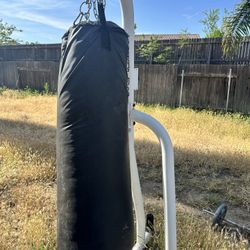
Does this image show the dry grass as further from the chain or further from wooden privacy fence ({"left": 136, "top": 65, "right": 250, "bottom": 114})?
the chain

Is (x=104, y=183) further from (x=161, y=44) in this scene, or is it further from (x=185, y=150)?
(x=161, y=44)

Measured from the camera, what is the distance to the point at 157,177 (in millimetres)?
3623

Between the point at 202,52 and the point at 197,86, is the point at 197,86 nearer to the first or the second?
the point at 197,86

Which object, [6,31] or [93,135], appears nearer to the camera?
[93,135]

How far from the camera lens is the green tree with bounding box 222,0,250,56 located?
5977mm

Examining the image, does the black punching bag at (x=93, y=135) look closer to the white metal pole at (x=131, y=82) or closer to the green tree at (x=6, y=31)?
the white metal pole at (x=131, y=82)

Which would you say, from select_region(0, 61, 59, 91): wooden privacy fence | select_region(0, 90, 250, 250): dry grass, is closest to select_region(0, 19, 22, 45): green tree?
select_region(0, 61, 59, 91): wooden privacy fence

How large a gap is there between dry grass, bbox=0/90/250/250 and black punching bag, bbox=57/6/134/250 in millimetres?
838

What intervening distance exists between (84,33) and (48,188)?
7.10 feet

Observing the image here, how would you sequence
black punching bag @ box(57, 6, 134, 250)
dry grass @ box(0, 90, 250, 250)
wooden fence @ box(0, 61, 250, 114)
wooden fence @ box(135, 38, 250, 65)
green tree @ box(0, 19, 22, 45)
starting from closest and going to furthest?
black punching bag @ box(57, 6, 134, 250)
dry grass @ box(0, 90, 250, 250)
wooden fence @ box(0, 61, 250, 114)
wooden fence @ box(135, 38, 250, 65)
green tree @ box(0, 19, 22, 45)

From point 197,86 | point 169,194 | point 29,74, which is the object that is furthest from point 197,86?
point 29,74

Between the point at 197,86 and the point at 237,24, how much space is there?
239cm

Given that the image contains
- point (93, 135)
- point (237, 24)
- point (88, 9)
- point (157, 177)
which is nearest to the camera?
point (93, 135)

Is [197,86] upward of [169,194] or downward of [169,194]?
upward
